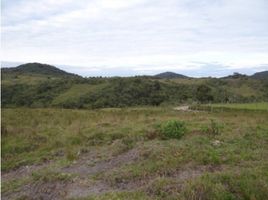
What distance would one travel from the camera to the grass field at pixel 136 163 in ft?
25.5

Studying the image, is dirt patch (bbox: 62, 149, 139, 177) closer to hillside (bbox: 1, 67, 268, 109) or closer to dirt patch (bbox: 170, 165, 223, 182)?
dirt patch (bbox: 170, 165, 223, 182)

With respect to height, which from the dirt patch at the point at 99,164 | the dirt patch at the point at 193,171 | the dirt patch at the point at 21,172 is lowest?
the dirt patch at the point at 21,172

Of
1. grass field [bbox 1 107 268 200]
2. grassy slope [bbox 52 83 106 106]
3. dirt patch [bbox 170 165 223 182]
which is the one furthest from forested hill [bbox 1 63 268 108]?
dirt patch [bbox 170 165 223 182]

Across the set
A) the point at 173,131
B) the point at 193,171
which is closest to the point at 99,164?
Result: the point at 193,171

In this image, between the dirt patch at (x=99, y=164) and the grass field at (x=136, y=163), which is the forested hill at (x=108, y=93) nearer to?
the grass field at (x=136, y=163)

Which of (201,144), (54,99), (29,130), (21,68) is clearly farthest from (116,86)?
(21,68)

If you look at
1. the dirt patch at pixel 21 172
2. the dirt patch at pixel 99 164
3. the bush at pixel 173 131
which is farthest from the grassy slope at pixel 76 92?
the dirt patch at pixel 99 164

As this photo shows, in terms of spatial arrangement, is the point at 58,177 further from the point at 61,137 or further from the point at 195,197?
the point at 61,137

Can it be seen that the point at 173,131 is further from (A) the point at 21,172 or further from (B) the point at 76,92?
(B) the point at 76,92

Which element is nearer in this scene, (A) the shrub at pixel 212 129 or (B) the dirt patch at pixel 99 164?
(B) the dirt patch at pixel 99 164

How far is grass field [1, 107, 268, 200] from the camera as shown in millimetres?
7758

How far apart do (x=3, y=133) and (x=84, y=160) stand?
547cm

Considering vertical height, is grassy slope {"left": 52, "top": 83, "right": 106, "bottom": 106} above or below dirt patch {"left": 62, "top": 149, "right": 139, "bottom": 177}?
below

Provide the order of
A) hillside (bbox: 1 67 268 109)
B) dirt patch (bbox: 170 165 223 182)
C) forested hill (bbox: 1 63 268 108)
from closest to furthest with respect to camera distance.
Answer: dirt patch (bbox: 170 165 223 182)
forested hill (bbox: 1 63 268 108)
hillside (bbox: 1 67 268 109)
